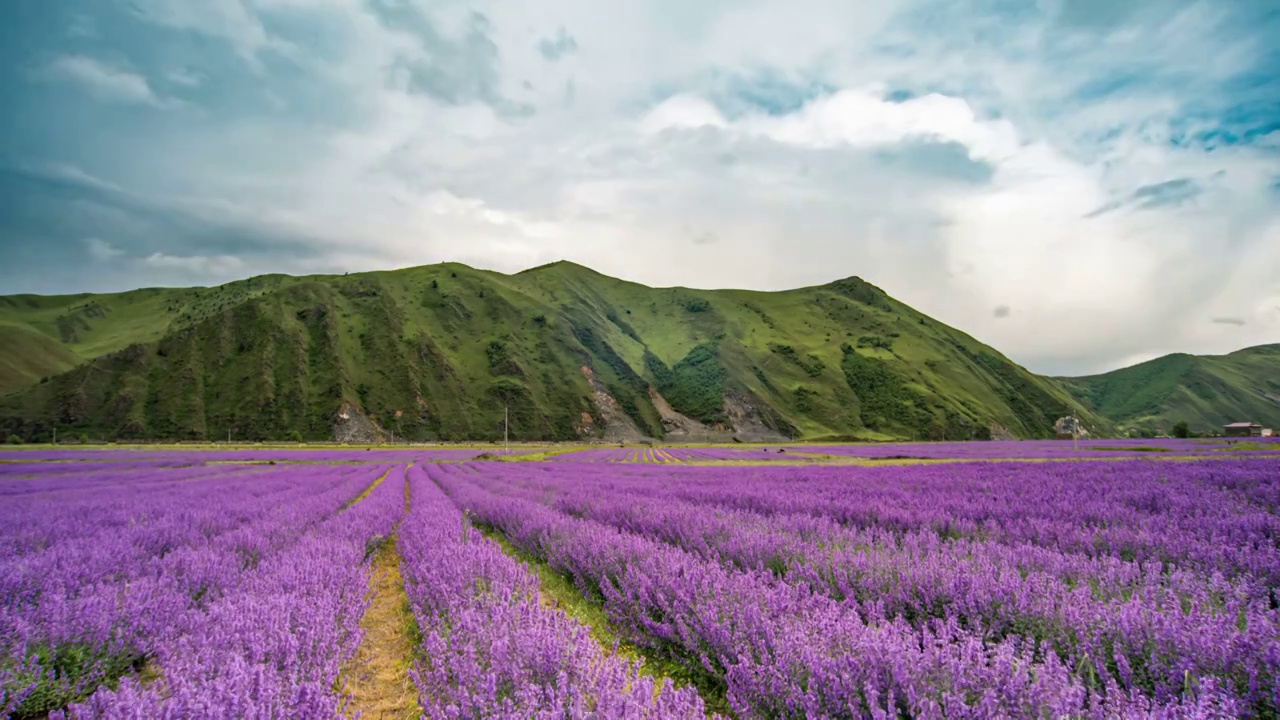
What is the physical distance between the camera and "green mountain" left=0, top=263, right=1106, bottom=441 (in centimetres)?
7762

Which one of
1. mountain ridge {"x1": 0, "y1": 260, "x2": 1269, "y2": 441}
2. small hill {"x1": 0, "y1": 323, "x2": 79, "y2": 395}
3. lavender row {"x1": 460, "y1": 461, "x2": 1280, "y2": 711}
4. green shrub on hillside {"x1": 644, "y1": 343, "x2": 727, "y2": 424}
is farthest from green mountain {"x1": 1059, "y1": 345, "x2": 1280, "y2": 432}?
small hill {"x1": 0, "y1": 323, "x2": 79, "y2": 395}

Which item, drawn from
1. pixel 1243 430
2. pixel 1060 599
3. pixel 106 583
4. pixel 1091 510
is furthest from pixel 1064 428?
pixel 106 583

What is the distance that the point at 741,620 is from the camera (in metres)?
3.00

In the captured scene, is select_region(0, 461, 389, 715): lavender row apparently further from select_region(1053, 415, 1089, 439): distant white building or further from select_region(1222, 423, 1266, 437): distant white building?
select_region(1053, 415, 1089, 439): distant white building

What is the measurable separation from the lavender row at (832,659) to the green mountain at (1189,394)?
18606 cm

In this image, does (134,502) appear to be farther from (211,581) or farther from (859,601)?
(859,601)

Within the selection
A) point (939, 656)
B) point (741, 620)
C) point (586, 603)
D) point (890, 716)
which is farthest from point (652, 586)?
point (890, 716)

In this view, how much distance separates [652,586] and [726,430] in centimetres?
10067

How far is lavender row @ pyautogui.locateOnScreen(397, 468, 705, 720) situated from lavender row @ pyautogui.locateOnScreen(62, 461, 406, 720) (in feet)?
1.57

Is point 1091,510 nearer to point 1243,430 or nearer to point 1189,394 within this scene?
point 1243,430

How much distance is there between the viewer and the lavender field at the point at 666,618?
2.06 metres

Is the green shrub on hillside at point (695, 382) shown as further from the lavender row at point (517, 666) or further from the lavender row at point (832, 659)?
the lavender row at point (517, 666)

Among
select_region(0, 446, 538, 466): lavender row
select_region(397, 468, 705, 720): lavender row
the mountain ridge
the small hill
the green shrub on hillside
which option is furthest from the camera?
the green shrub on hillside

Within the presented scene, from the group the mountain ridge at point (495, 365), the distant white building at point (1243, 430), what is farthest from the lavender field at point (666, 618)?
the distant white building at point (1243, 430)
